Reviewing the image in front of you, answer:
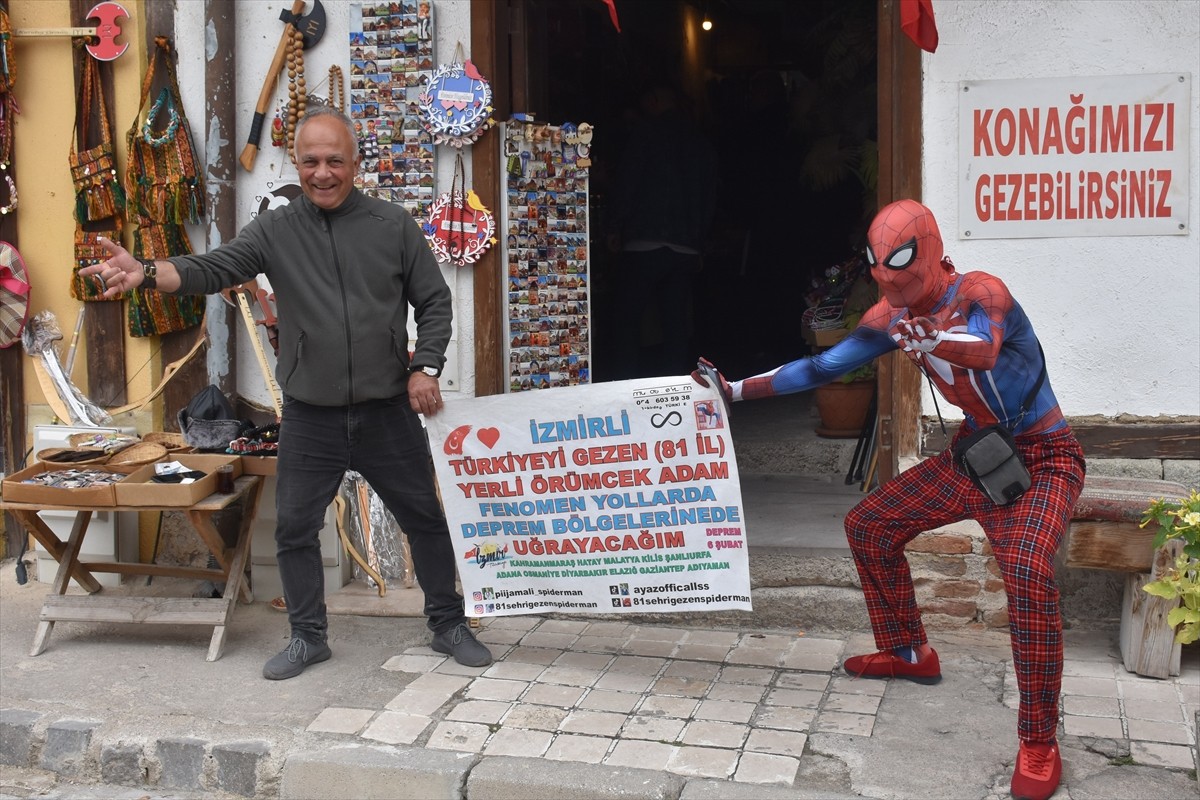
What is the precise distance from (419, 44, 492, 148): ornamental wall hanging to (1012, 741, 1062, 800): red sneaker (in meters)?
3.55

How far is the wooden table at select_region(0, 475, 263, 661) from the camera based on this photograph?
5.30 meters

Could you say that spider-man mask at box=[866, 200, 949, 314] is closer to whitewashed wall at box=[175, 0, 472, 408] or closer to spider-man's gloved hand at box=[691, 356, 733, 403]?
spider-man's gloved hand at box=[691, 356, 733, 403]

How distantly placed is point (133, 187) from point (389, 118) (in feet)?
4.30

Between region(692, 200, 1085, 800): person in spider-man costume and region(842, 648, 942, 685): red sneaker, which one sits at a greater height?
region(692, 200, 1085, 800): person in spider-man costume

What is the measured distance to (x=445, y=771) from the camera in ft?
13.8

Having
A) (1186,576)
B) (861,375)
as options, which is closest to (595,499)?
(1186,576)

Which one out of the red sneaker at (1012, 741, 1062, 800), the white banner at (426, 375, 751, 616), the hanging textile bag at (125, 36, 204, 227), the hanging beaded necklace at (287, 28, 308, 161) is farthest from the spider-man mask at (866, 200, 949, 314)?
the hanging textile bag at (125, 36, 204, 227)

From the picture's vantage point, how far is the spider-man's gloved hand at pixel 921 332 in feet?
13.0

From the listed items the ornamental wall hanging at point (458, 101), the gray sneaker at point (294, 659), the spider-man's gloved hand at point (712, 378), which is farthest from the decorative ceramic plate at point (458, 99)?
the gray sneaker at point (294, 659)

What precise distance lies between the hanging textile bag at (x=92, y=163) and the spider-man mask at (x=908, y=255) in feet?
12.8

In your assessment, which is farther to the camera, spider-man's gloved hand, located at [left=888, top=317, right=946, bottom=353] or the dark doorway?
the dark doorway

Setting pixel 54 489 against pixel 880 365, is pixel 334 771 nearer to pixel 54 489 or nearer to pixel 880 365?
pixel 54 489

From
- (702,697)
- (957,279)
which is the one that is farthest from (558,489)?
(957,279)

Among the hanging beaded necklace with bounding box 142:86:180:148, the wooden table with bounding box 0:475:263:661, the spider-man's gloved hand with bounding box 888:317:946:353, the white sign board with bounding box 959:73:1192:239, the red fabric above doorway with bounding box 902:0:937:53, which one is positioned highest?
the red fabric above doorway with bounding box 902:0:937:53
